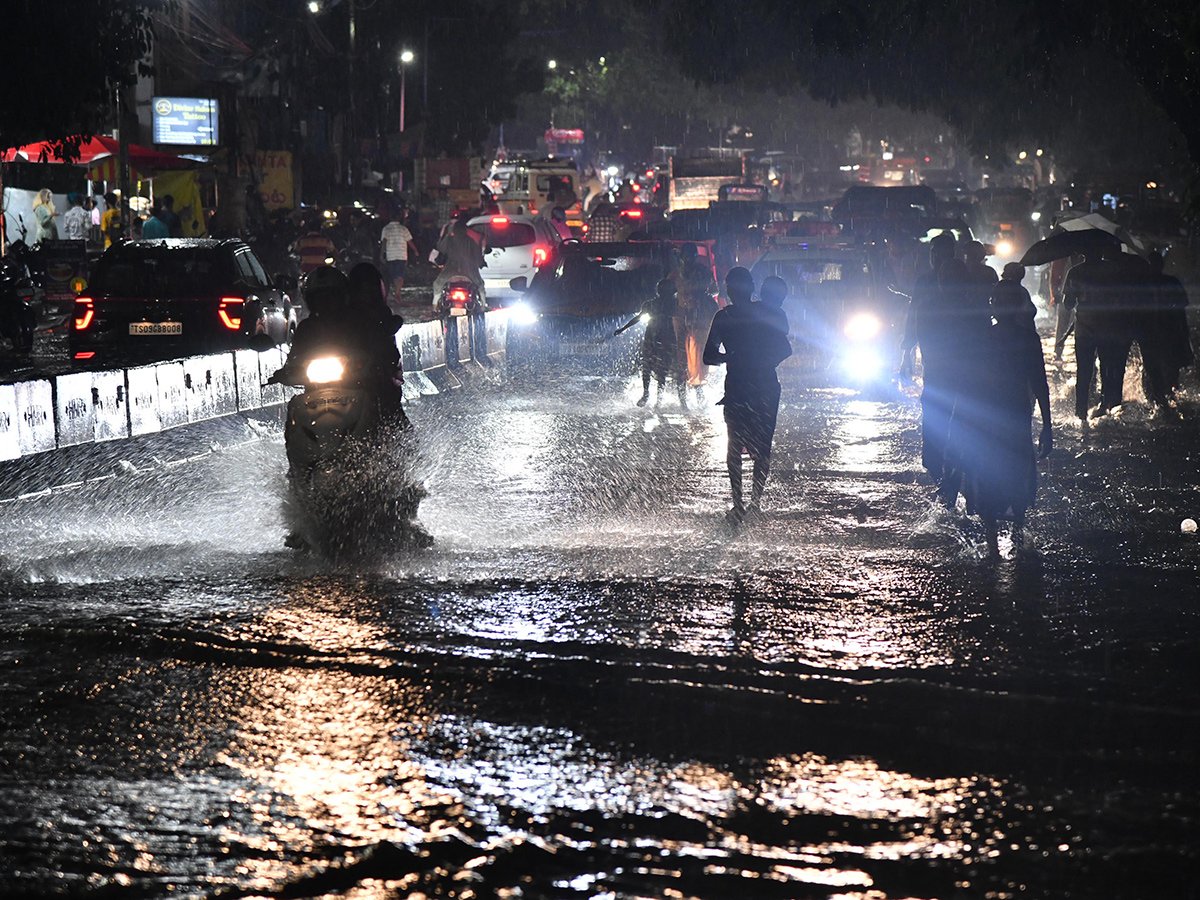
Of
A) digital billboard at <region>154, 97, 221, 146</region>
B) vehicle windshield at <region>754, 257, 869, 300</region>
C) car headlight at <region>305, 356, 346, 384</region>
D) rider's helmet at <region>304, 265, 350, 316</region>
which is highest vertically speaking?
digital billboard at <region>154, 97, 221, 146</region>

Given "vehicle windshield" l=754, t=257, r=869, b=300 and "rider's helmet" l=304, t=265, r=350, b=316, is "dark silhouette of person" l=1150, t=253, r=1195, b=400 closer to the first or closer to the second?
"vehicle windshield" l=754, t=257, r=869, b=300

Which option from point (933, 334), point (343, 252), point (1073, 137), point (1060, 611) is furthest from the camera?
point (1073, 137)

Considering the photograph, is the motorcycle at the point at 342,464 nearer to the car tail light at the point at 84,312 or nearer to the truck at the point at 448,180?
the car tail light at the point at 84,312

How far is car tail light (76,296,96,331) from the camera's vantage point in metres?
15.2

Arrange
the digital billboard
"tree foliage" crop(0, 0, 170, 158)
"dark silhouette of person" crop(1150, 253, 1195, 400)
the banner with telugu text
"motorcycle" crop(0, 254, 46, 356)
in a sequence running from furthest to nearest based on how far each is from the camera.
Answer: the banner with telugu text → the digital billboard → "motorcycle" crop(0, 254, 46, 356) → "tree foliage" crop(0, 0, 170, 158) → "dark silhouette of person" crop(1150, 253, 1195, 400)

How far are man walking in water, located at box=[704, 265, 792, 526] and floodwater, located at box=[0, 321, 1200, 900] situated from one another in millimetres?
451

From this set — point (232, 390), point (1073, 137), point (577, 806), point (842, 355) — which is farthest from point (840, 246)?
point (1073, 137)

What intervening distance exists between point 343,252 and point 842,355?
58.0 feet

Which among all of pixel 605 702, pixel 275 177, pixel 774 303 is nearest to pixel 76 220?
pixel 275 177

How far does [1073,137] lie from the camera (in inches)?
2122

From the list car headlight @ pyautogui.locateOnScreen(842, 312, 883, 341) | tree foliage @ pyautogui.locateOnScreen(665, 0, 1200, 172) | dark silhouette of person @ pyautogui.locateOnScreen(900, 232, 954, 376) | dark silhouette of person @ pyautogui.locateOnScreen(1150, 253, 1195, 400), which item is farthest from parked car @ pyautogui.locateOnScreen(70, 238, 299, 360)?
tree foliage @ pyautogui.locateOnScreen(665, 0, 1200, 172)

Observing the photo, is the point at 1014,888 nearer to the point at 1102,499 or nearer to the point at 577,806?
the point at 577,806

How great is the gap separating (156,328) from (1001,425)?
31.3ft

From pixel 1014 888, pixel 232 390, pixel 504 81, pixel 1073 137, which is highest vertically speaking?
pixel 504 81
